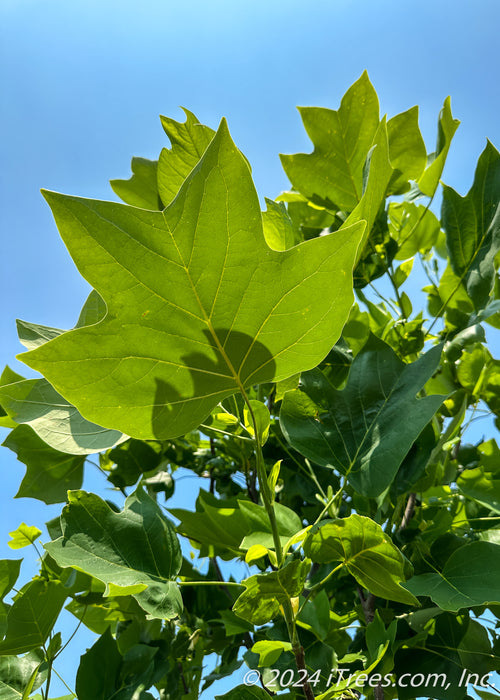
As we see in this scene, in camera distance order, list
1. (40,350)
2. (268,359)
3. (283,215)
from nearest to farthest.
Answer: (40,350) < (268,359) < (283,215)

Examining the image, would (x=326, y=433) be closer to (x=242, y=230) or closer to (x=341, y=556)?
(x=341, y=556)

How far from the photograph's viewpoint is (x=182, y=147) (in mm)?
1028

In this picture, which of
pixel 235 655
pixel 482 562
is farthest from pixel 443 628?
pixel 235 655

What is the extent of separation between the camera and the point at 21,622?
1070mm

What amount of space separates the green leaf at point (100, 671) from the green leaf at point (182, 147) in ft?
2.90

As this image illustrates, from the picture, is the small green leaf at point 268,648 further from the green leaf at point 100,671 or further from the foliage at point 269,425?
the green leaf at point 100,671

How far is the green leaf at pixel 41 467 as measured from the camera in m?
1.21

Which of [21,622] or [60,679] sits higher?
[21,622]

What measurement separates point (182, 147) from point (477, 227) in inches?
25.9

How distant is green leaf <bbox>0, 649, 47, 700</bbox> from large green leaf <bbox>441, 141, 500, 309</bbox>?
120 centimetres

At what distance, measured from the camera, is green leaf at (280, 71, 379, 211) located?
4.15ft

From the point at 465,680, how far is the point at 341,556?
1.37 feet

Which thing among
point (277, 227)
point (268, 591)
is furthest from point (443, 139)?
point (268, 591)

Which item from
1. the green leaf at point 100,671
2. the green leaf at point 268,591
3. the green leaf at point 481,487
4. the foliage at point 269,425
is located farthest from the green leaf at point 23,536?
the green leaf at point 481,487
